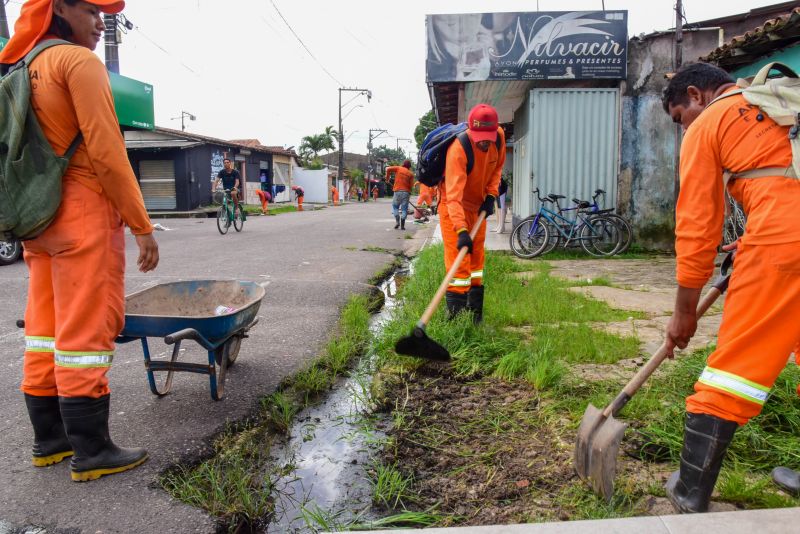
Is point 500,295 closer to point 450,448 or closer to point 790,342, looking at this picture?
point 450,448

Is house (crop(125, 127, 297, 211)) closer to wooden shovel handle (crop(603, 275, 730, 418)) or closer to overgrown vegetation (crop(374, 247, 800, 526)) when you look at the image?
overgrown vegetation (crop(374, 247, 800, 526))

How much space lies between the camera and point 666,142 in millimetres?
9859

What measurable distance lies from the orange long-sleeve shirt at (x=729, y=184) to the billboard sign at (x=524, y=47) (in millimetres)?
7991

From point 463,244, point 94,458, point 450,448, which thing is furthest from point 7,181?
point 463,244

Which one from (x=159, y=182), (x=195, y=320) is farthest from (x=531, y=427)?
(x=159, y=182)

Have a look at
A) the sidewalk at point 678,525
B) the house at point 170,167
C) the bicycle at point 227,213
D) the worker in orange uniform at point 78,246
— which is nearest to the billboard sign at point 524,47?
the bicycle at point 227,213

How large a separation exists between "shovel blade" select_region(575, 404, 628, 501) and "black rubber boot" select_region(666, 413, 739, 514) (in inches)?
9.6

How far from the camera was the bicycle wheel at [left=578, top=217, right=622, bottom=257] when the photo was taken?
32.3ft

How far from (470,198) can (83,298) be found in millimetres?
3216

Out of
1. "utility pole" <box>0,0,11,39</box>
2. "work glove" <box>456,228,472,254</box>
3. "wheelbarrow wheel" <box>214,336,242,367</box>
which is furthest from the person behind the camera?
"utility pole" <box>0,0,11,39</box>

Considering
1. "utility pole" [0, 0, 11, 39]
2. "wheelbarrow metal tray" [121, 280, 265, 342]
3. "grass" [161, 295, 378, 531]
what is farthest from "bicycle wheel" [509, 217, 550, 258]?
"utility pole" [0, 0, 11, 39]

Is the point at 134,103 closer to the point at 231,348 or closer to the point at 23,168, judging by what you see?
the point at 231,348

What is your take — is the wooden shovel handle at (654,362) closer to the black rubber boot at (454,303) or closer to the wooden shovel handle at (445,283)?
Result: the wooden shovel handle at (445,283)

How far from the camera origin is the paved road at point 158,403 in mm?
2320
